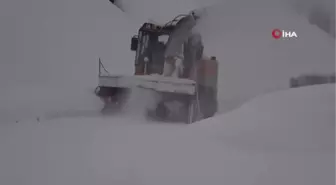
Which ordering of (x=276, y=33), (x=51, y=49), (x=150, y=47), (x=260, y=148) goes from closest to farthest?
→ (x=260, y=148) → (x=276, y=33) → (x=51, y=49) → (x=150, y=47)

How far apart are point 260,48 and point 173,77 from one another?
58cm

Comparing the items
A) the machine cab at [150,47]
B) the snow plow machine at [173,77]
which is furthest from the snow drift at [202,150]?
the machine cab at [150,47]

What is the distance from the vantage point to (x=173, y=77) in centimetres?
182

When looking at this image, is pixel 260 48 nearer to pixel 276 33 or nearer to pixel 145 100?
pixel 276 33

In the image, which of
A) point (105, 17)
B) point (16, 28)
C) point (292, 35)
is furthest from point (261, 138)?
point (105, 17)

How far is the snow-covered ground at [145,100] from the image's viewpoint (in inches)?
30.9

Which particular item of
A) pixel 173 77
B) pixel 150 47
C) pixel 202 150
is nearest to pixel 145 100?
pixel 173 77

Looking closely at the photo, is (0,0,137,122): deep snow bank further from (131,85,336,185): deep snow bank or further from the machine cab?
(131,85,336,185): deep snow bank

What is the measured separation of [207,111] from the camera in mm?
1692

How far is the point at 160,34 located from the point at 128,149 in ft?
4.38

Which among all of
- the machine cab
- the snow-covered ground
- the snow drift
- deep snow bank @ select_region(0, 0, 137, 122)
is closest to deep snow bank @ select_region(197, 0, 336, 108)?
the snow-covered ground

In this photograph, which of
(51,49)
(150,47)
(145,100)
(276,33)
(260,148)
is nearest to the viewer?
(260,148)

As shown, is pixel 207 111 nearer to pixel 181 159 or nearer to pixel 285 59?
pixel 285 59

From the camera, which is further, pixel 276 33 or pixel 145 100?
pixel 145 100
